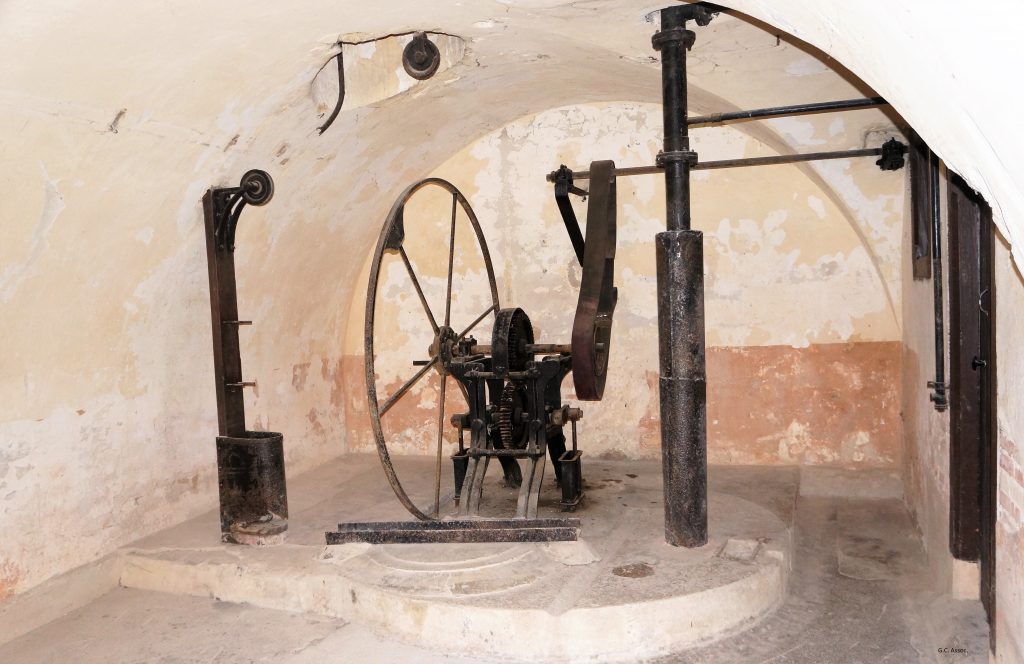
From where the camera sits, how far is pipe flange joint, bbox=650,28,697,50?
13.2 feet

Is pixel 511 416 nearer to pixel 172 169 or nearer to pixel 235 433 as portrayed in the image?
pixel 235 433

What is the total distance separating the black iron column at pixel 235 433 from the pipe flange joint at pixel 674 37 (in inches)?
85.8

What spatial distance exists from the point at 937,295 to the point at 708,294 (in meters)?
2.55

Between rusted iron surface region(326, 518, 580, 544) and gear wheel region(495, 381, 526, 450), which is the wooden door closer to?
rusted iron surface region(326, 518, 580, 544)

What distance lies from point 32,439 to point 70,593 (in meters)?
0.83

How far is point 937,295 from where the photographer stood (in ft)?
13.0

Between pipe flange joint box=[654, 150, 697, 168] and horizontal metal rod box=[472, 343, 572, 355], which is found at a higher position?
pipe flange joint box=[654, 150, 697, 168]

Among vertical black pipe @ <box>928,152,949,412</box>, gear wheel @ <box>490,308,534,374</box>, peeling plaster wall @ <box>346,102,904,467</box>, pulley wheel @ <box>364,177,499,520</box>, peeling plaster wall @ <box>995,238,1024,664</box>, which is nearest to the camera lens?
peeling plaster wall @ <box>995,238,1024,664</box>

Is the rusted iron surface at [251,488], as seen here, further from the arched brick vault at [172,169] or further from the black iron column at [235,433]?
the arched brick vault at [172,169]

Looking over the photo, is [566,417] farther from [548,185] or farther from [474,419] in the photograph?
[548,185]

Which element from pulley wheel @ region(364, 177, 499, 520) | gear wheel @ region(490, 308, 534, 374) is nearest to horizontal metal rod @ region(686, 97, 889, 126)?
gear wheel @ region(490, 308, 534, 374)

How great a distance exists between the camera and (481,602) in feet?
11.9

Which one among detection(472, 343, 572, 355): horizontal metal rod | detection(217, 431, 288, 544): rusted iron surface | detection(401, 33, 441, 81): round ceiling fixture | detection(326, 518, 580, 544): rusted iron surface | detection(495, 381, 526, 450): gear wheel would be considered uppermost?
detection(401, 33, 441, 81): round ceiling fixture

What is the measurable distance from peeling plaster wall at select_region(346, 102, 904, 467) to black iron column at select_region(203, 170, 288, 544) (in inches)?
92.3
